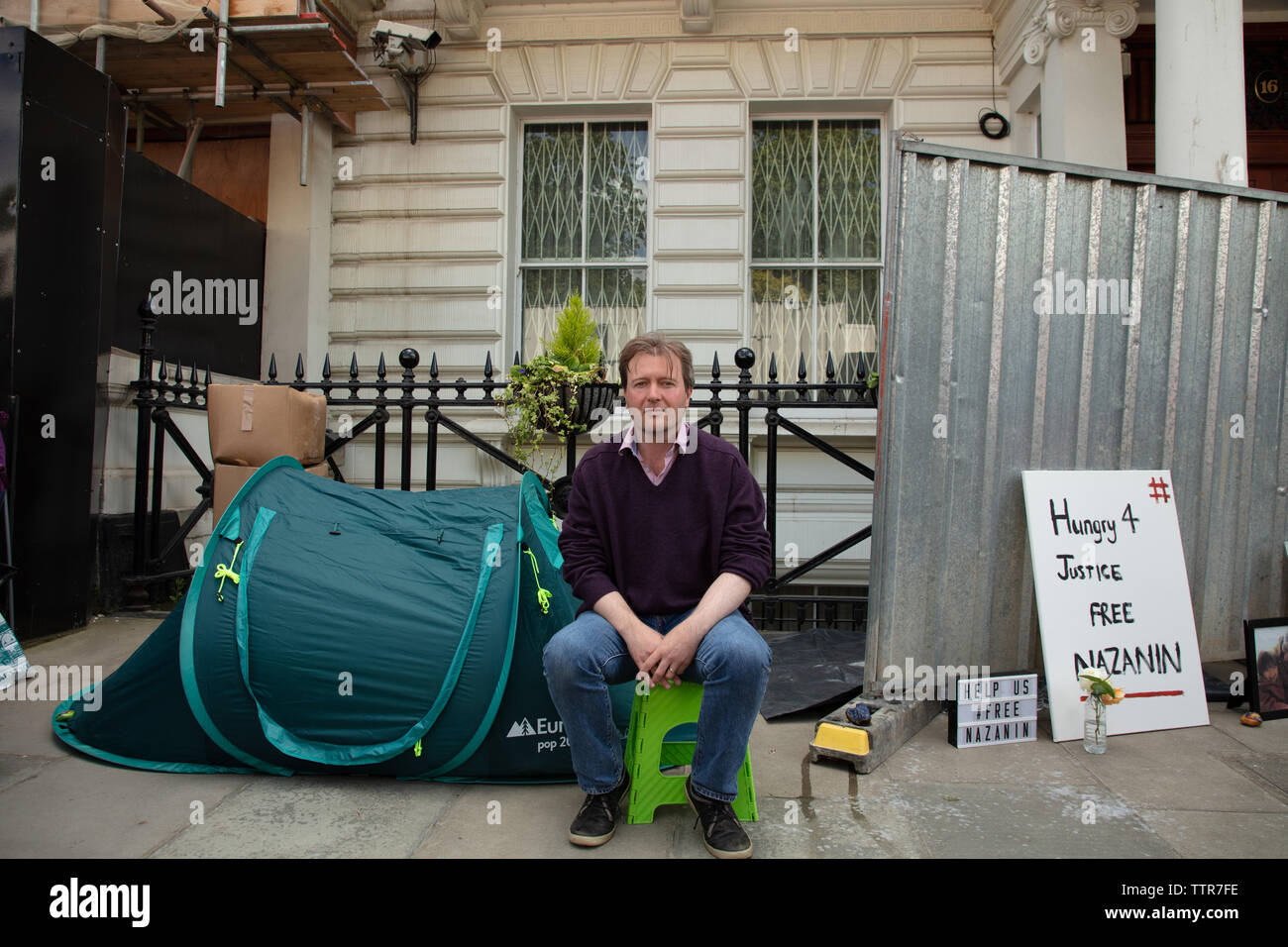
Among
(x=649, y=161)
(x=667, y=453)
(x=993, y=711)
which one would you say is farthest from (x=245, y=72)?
(x=993, y=711)

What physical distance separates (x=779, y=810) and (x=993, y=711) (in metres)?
1.16

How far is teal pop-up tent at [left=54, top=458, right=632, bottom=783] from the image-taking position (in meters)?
2.74

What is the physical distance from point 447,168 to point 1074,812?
23.3ft

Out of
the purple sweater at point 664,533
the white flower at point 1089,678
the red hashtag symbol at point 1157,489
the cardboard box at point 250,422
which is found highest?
the cardboard box at point 250,422

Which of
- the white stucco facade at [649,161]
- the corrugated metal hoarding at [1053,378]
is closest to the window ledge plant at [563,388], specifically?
the white stucco facade at [649,161]

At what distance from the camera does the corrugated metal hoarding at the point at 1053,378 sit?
339 centimetres

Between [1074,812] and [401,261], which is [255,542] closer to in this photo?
[1074,812]

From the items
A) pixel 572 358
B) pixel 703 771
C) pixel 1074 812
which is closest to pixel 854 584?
pixel 572 358

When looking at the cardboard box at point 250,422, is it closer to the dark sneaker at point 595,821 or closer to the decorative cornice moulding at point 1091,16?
the dark sneaker at point 595,821

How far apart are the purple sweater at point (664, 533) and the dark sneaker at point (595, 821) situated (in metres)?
0.59

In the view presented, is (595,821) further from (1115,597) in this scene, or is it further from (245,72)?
(245,72)

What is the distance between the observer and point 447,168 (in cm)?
750

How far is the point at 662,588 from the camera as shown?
8.65ft

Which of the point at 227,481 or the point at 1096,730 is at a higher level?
the point at 227,481
